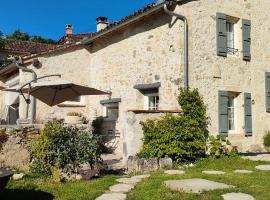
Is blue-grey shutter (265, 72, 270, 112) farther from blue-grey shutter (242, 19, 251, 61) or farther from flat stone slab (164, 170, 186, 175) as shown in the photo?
flat stone slab (164, 170, 186, 175)

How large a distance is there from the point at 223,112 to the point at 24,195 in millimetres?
7228

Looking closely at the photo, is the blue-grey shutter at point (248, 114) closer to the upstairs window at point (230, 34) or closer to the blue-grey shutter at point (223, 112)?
the blue-grey shutter at point (223, 112)

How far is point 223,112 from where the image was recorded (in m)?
11.8

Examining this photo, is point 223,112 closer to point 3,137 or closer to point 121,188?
point 121,188

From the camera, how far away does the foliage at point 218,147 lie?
1072cm

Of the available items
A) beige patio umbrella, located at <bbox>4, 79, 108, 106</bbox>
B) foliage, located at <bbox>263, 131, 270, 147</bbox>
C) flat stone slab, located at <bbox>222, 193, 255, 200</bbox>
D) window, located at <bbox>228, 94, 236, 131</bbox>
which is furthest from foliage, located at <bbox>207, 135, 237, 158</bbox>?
flat stone slab, located at <bbox>222, 193, 255, 200</bbox>

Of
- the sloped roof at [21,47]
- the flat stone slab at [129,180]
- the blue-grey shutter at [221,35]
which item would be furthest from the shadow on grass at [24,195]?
the sloped roof at [21,47]

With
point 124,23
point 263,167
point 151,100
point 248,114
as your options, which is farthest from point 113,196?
point 124,23

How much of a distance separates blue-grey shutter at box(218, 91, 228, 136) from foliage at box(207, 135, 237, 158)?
399mm

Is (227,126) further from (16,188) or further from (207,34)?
(16,188)

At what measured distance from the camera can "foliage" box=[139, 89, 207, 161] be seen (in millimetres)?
9852

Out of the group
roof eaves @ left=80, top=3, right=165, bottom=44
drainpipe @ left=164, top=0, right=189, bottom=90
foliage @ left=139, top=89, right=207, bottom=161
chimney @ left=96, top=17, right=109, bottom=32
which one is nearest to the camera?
foliage @ left=139, top=89, right=207, bottom=161

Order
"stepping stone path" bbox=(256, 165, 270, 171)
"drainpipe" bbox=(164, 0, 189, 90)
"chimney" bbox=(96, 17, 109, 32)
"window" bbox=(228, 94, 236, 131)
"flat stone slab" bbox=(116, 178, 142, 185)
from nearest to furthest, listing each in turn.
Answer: "flat stone slab" bbox=(116, 178, 142, 185) → "stepping stone path" bbox=(256, 165, 270, 171) → "drainpipe" bbox=(164, 0, 189, 90) → "window" bbox=(228, 94, 236, 131) → "chimney" bbox=(96, 17, 109, 32)

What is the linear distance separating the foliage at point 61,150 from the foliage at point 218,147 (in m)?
4.12
